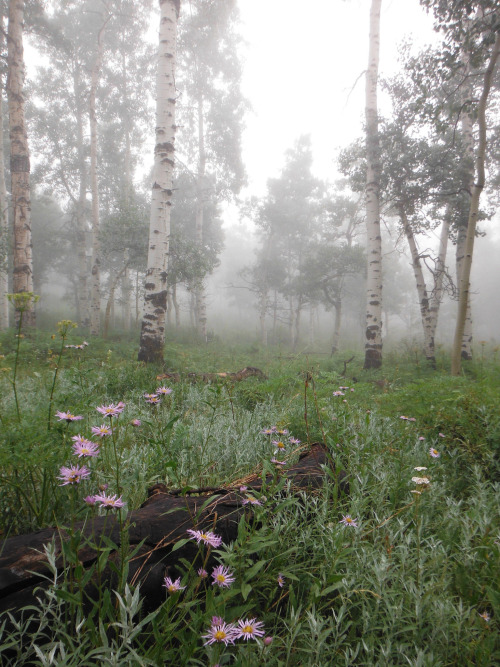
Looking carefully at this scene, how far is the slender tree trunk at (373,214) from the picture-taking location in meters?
9.54

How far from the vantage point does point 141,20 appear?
17.4 meters

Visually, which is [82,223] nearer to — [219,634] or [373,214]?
[373,214]

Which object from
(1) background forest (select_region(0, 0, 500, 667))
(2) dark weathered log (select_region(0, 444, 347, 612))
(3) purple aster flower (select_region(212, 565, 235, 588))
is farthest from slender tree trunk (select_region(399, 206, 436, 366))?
(3) purple aster flower (select_region(212, 565, 235, 588))

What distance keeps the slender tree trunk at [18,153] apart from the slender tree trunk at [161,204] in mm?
3929

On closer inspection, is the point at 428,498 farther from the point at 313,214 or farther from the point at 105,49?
the point at 313,214

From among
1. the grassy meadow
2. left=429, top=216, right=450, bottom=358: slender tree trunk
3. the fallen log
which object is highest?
left=429, top=216, right=450, bottom=358: slender tree trunk

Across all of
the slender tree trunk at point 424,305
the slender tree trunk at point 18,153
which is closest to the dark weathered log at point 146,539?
the slender tree trunk at point 18,153

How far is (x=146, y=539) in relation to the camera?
1.46m

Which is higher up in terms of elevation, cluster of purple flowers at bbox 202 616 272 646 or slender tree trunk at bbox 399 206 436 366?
slender tree trunk at bbox 399 206 436 366

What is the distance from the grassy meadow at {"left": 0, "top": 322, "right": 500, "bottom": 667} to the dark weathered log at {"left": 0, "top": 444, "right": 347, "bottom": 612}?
60mm

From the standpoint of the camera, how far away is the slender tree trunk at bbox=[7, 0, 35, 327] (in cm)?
897

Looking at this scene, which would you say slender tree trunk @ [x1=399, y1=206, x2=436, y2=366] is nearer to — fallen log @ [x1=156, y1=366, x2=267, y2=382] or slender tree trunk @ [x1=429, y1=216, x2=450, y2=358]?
slender tree trunk @ [x1=429, y1=216, x2=450, y2=358]

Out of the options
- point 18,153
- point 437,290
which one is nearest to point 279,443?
point 18,153

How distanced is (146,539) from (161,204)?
23.6 feet
